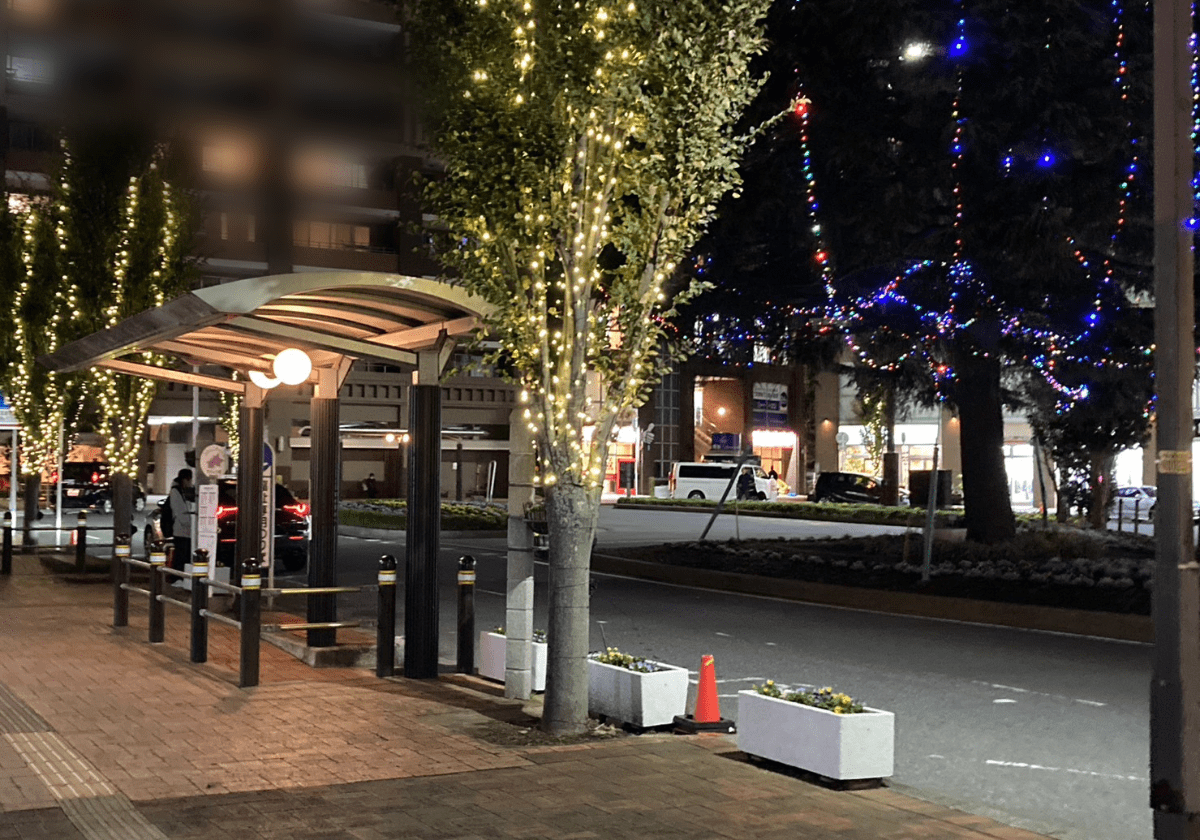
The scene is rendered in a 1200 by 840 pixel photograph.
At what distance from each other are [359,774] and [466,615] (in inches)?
162

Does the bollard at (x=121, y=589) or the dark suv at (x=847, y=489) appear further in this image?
the dark suv at (x=847, y=489)

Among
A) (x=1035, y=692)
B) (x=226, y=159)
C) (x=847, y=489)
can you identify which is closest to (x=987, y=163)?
(x=1035, y=692)

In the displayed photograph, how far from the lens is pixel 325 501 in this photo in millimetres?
14289

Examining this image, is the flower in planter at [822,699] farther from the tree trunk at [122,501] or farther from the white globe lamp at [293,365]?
the tree trunk at [122,501]

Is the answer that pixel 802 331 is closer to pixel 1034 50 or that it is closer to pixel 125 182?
pixel 1034 50

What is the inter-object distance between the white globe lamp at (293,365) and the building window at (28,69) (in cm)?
4258

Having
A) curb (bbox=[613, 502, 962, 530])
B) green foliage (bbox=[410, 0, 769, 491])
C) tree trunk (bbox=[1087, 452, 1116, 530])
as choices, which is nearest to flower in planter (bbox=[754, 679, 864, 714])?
green foliage (bbox=[410, 0, 769, 491])

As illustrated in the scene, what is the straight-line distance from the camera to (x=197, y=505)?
17734 mm

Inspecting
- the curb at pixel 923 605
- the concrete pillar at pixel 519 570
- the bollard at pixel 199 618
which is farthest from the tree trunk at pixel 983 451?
the bollard at pixel 199 618

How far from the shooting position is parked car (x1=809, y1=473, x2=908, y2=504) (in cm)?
5725

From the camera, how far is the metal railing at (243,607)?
38.2 ft

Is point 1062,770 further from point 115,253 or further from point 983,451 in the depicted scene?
point 115,253

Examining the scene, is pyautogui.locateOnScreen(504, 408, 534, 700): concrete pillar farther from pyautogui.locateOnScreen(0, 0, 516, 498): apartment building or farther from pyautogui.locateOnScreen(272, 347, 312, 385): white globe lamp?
pyautogui.locateOnScreen(0, 0, 516, 498): apartment building

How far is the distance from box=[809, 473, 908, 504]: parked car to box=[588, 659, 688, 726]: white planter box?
4761 cm
